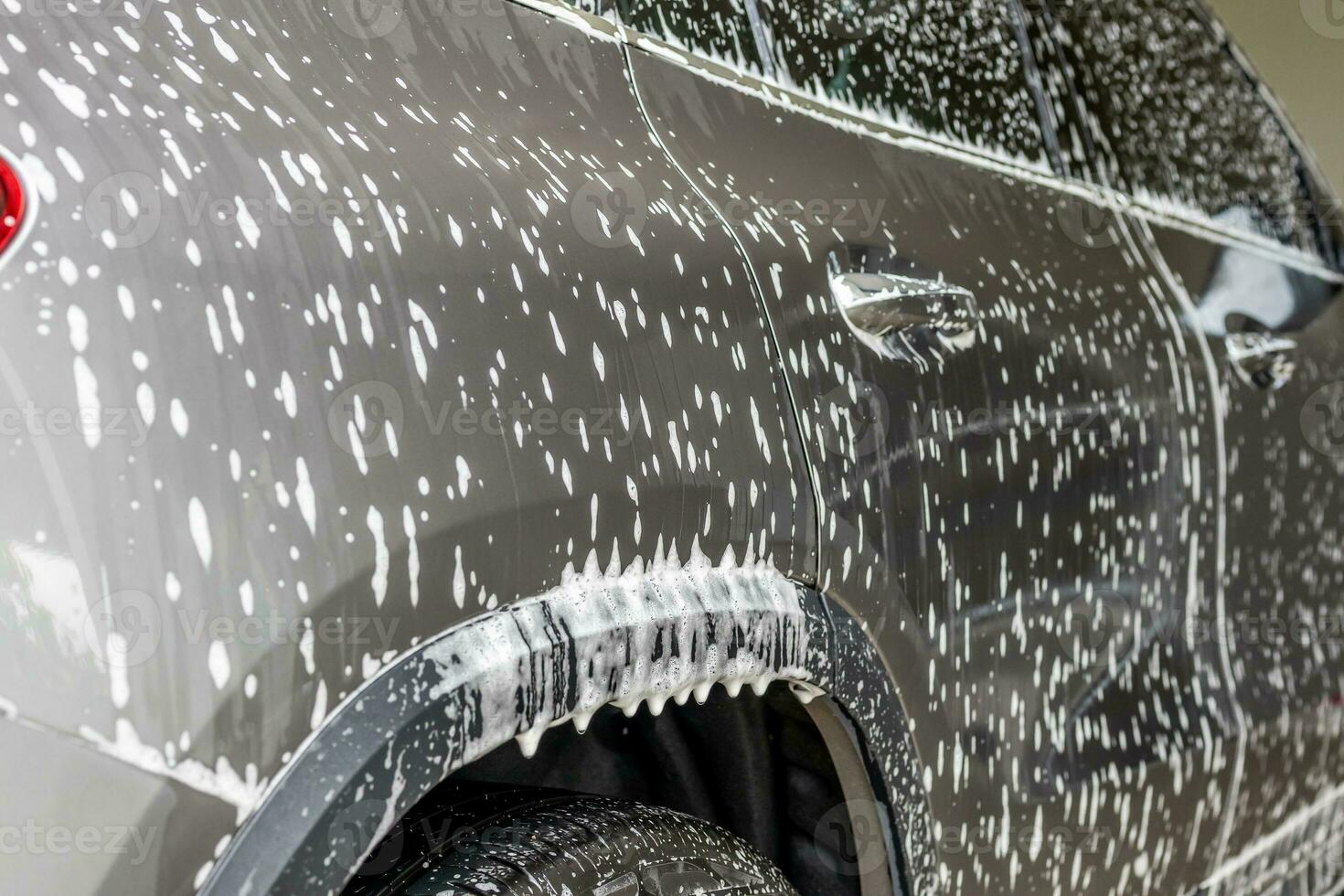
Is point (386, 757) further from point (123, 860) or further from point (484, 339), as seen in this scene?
point (484, 339)

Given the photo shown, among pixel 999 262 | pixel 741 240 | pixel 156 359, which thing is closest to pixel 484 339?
pixel 156 359

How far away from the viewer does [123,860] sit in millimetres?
531

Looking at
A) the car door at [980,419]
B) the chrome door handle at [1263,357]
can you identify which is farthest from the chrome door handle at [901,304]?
the chrome door handle at [1263,357]

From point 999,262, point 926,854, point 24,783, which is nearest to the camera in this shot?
point 24,783

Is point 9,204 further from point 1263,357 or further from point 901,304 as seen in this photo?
point 1263,357

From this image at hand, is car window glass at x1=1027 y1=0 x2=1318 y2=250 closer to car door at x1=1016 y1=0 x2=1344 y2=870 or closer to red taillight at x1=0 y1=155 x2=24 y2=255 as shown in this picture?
car door at x1=1016 y1=0 x2=1344 y2=870

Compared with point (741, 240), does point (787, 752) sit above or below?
below

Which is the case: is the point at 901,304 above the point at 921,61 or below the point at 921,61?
below

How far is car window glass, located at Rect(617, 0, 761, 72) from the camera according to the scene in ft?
3.47

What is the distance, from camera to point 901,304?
1092 millimetres

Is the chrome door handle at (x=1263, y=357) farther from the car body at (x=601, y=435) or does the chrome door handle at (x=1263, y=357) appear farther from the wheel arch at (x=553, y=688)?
the wheel arch at (x=553, y=688)

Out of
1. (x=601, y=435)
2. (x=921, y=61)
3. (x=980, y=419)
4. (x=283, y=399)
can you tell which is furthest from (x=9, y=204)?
(x=921, y=61)

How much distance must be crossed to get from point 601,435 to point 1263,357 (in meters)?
1.39

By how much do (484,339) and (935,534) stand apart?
0.54m
